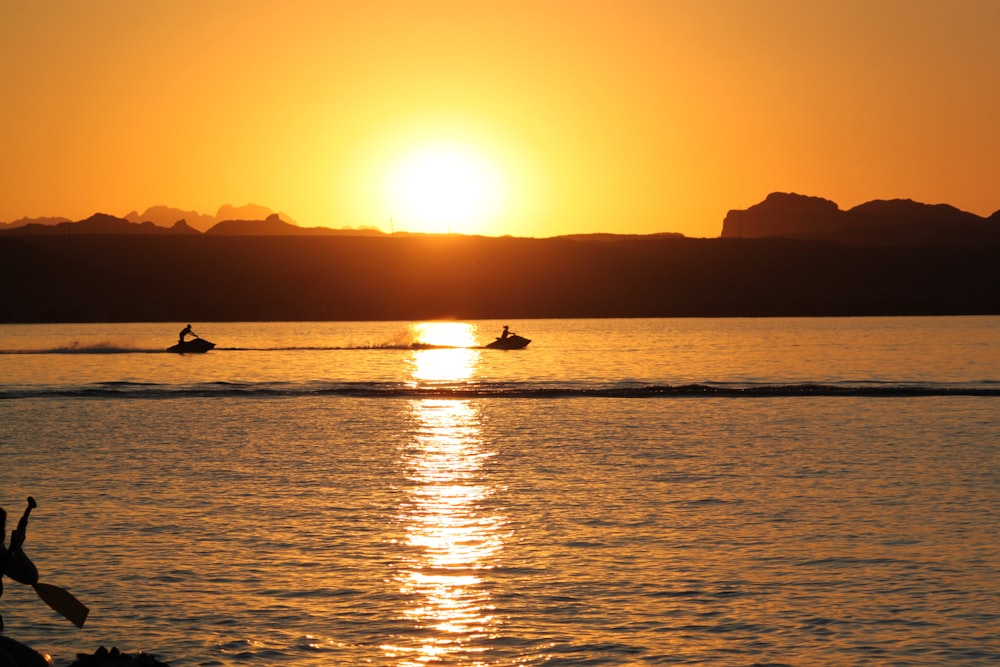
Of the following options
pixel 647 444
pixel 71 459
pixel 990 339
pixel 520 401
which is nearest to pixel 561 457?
pixel 647 444

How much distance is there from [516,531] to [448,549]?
2.33 meters

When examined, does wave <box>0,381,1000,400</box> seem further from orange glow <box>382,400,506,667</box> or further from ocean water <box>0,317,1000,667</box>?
orange glow <box>382,400,506,667</box>

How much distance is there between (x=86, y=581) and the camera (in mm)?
22641

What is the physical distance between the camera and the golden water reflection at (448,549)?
1841cm

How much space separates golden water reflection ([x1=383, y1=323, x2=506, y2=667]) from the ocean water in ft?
0.27

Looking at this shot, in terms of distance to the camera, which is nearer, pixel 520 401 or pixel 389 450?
pixel 389 450

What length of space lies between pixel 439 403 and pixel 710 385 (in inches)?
720

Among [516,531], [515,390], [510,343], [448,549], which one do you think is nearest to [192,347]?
[510,343]

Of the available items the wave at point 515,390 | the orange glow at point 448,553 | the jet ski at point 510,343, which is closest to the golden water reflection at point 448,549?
the orange glow at point 448,553

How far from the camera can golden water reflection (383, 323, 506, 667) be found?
18.4 meters

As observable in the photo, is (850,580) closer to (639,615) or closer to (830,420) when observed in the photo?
(639,615)

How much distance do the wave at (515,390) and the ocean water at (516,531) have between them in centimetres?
478

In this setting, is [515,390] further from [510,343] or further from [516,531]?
[516,531]

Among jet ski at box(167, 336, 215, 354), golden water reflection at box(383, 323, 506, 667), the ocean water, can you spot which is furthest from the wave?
golden water reflection at box(383, 323, 506, 667)
